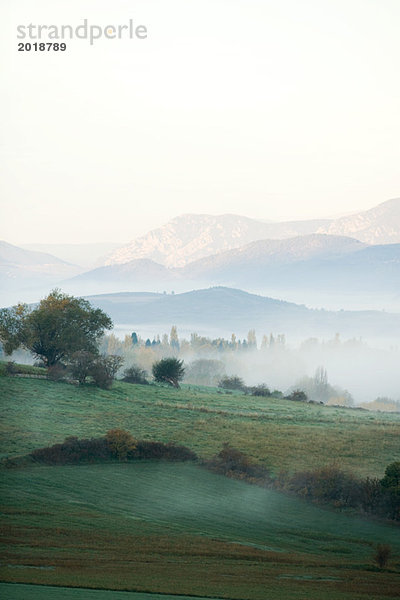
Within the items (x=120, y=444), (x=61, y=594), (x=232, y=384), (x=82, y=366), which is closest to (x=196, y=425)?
(x=120, y=444)

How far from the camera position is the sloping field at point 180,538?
22.2m

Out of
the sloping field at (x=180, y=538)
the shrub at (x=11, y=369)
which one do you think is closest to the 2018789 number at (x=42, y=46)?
the sloping field at (x=180, y=538)

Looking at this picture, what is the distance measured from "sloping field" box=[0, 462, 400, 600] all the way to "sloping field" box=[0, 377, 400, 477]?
24.9 ft

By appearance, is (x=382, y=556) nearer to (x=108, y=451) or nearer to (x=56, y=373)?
(x=108, y=451)

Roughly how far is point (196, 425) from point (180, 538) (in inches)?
1188

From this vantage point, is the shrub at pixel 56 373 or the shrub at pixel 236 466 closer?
the shrub at pixel 236 466

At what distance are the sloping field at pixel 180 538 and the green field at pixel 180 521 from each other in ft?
0.20

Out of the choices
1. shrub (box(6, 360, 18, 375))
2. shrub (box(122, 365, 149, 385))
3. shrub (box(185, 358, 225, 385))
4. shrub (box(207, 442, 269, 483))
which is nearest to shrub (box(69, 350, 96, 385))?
shrub (box(6, 360, 18, 375))

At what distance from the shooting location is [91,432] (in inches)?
1973

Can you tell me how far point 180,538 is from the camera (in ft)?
92.1

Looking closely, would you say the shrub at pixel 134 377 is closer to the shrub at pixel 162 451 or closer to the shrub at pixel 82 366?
the shrub at pixel 82 366

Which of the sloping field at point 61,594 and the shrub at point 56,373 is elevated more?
the shrub at point 56,373

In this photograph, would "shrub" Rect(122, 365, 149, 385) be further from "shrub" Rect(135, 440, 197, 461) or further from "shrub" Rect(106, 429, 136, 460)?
"shrub" Rect(106, 429, 136, 460)

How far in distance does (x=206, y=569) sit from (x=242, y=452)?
2397 centimetres
